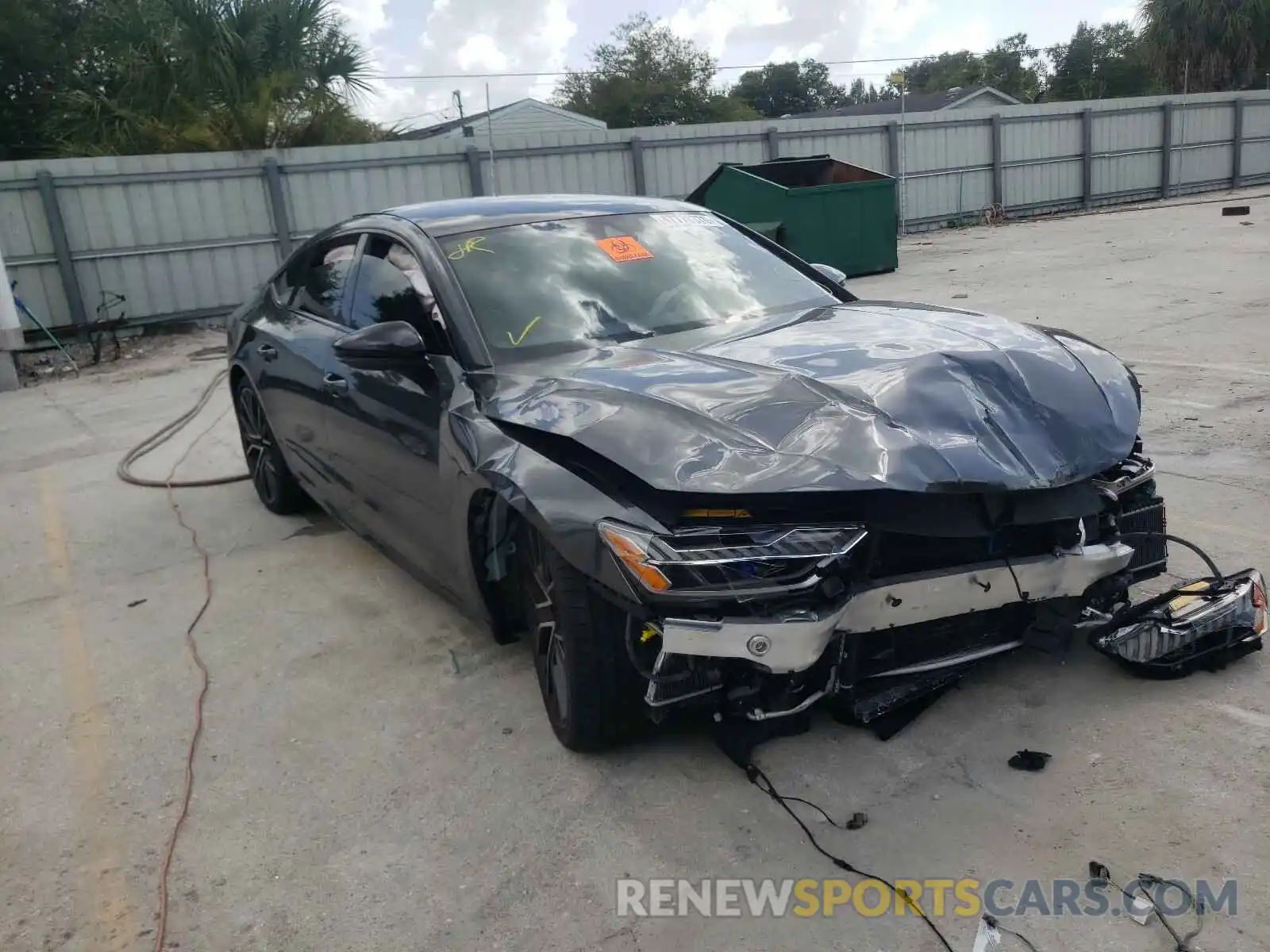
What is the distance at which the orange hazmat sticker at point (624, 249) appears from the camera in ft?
12.8

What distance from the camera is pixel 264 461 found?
225 inches

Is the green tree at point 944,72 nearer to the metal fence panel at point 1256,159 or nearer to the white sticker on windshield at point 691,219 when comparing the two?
the metal fence panel at point 1256,159

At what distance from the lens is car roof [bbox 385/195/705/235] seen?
3.96 meters

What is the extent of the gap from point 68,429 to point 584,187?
1077 centimetres

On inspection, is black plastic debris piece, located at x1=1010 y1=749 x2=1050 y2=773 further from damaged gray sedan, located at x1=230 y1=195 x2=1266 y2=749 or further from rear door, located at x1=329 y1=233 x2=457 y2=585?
rear door, located at x1=329 y1=233 x2=457 y2=585

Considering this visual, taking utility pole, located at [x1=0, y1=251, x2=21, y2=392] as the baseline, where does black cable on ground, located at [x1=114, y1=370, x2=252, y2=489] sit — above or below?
below

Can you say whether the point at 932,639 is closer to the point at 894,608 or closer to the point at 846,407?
the point at 894,608

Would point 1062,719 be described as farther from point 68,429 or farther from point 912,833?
point 68,429

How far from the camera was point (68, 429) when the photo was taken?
884 centimetres

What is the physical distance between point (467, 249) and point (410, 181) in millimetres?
13039

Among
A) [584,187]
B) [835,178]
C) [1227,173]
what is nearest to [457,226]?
[835,178]

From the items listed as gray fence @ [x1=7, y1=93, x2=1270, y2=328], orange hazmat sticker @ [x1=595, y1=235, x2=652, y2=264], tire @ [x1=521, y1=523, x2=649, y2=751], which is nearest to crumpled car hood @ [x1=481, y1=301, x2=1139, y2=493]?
tire @ [x1=521, y1=523, x2=649, y2=751]

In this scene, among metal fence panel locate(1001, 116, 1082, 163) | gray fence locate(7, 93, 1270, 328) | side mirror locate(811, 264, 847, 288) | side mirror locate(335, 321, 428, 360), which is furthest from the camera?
metal fence panel locate(1001, 116, 1082, 163)

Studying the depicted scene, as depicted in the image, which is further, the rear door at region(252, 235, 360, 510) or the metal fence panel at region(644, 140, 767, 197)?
the metal fence panel at region(644, 140, 767, 197)
